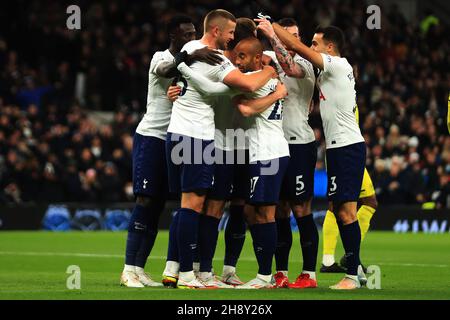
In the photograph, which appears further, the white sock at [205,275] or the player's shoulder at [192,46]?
the white sock at [205,275]

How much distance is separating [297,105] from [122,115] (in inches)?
613

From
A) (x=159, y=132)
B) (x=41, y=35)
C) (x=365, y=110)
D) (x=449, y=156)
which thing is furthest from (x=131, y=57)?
(x=159, y=132)

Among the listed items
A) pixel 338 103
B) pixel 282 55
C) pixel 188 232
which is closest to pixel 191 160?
pixel 188 232

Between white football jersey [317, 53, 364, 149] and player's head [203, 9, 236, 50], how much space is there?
1.03 m

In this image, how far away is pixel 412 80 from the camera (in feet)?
94.1

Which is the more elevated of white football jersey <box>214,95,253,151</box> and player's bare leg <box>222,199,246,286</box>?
white football jersey <box>214,95,253,151</box>

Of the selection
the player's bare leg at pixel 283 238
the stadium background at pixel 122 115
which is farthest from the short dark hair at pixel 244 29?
the stadium background at pixel 122 115

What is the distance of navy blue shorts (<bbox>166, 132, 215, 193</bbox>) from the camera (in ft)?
33.6

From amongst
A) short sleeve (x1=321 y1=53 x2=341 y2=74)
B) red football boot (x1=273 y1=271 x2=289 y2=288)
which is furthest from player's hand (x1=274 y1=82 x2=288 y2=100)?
red football boot (x1=273 y1=271 x2=289 y2=288)

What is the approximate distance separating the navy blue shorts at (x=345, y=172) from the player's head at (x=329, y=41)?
1.01 metres

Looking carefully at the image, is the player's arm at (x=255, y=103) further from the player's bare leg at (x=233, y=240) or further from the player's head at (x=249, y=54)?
the player's bare leg at (x=233, y=240)

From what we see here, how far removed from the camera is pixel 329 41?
10.9m

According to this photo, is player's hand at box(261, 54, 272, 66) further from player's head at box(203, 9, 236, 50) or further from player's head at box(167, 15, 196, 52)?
player's head at box(167, 15, 196, 52)

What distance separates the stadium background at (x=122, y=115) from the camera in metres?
22.2
